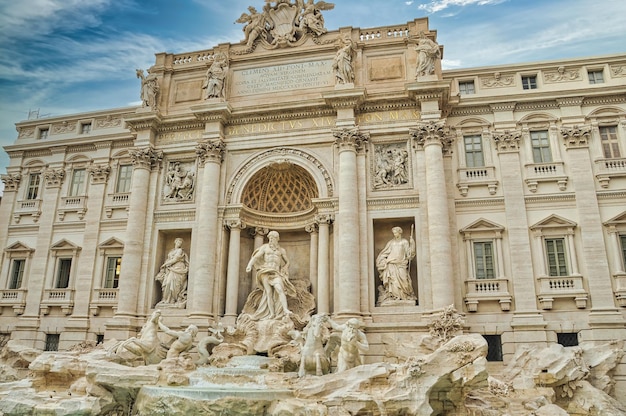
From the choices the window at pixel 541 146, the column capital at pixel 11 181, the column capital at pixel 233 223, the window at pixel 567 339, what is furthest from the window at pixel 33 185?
the window at pixel 567 339

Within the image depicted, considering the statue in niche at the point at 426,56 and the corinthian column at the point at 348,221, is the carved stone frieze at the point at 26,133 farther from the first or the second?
the statue in niche at the point at 426,56

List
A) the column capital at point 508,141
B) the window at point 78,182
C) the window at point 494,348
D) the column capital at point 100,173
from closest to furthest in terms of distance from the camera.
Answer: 1. the window at point 494,348
2. the column capital at point 508,141
3. the column capital at point 100,173
4. the window at point 78,182

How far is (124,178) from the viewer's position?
25.1m

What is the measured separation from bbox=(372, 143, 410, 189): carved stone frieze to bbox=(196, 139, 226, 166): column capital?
6.76m

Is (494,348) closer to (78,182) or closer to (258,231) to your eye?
(258,231)

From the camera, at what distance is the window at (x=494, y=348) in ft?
62.2

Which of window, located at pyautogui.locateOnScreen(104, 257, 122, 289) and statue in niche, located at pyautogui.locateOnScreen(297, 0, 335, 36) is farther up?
statue in niche, located at pyautogui.locateOnScreen(297, 0, 335, 36)

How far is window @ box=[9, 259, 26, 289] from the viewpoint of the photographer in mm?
24953

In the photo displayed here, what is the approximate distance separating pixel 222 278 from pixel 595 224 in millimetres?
15015

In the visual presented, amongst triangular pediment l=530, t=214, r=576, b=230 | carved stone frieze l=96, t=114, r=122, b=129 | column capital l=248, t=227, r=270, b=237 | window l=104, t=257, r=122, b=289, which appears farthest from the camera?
carved stone frieze l=96, t=114, r=122, b=129

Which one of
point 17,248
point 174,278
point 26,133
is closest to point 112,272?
point 174,278

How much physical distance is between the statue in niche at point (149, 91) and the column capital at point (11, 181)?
335 inches

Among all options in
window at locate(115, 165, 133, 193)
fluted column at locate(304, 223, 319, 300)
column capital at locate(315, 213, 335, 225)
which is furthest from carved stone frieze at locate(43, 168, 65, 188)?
column capital at locate(315, 213, 335, 225)

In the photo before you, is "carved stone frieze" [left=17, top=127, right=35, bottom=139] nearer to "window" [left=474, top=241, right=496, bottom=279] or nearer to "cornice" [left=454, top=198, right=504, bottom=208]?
"cornice" [left=454, top=198, right=504, bottom=208]
